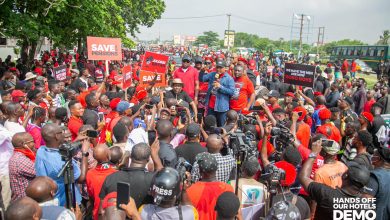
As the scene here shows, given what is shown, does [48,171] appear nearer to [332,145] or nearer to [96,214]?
[96,214]

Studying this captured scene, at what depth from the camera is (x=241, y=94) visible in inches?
312

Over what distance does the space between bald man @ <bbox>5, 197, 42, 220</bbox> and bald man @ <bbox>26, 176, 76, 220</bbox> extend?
18cm

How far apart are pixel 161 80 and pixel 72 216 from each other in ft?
21.2

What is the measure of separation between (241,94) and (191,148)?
11.1 ft

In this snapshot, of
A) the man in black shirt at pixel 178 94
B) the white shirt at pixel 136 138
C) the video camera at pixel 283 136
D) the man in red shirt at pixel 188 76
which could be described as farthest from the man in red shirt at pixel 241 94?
the white shirt at pixel 136 138

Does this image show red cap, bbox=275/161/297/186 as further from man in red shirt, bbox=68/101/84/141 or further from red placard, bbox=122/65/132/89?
red placard, bbox=122/65/132/89

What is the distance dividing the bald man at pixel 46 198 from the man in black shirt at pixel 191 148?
192 cm

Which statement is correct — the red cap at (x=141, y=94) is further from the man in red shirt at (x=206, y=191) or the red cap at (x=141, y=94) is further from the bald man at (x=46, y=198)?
the bald man at (x=46, y=198)

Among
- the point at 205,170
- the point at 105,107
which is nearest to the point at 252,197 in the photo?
the point at 205,170

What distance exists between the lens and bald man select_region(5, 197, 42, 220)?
2760mm

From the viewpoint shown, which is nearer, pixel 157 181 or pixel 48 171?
pixel 157 181

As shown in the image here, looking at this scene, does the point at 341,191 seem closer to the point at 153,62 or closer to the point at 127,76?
the point at 153,62

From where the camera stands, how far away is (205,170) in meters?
3.67

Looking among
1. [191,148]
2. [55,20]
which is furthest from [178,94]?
[55,20]
